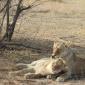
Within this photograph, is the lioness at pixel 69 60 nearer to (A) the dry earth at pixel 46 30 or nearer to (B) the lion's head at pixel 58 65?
(B) the lion's head at pixel 58 65

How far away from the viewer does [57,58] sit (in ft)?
23.3

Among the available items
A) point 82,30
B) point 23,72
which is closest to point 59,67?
point 23,72

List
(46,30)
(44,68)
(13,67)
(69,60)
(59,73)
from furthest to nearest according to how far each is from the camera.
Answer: (46,30) < (13,67) < (44,68) < (59,73) < (69,60)

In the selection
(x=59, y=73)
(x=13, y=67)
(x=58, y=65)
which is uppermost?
(x=58, y=65)

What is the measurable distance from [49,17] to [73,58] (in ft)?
26.7

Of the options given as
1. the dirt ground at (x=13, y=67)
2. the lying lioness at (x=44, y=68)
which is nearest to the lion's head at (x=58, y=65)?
the lying lioness at (x=44, y=68)

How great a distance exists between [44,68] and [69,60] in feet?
1.77

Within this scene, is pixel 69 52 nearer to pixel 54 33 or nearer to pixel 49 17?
pixel 54 33

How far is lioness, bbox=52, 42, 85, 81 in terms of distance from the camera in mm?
7051

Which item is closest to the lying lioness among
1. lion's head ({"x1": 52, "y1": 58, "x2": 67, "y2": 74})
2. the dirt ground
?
lion's head ({"x1": 52, "y1": 58, "x2": 67, "y2": 74})

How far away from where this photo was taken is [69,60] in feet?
23.6

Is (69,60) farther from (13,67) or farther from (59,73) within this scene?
(13,67)

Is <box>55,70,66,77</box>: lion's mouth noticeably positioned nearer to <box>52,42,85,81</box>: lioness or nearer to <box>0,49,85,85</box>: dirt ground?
<box>52,42,85,81</box>: lioness

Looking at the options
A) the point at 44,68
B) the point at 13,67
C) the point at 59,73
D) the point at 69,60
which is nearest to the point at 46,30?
the point at 13,67
